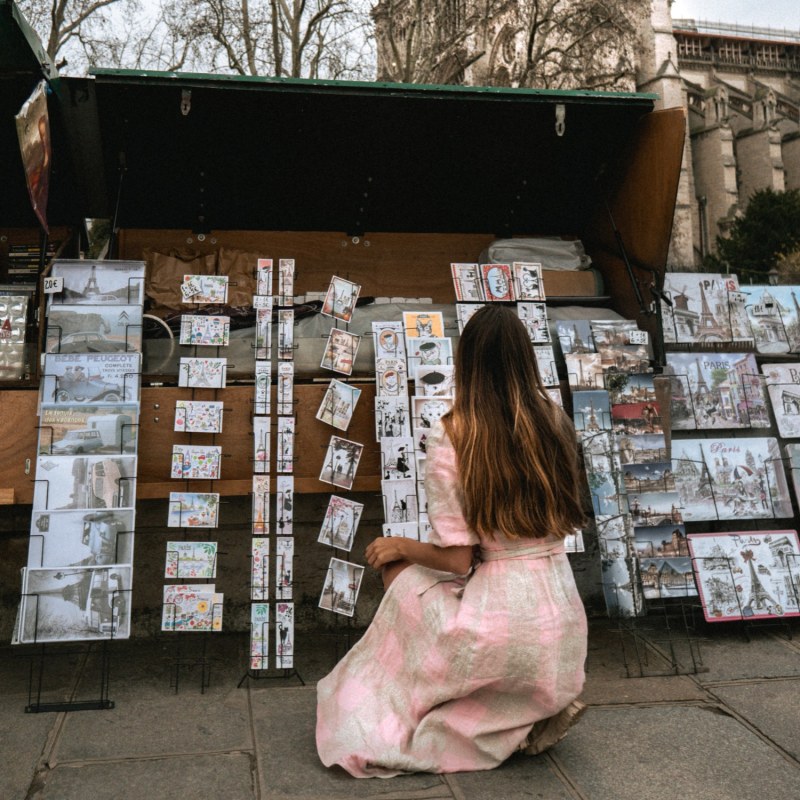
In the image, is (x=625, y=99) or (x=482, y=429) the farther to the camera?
(x=625, y=99)

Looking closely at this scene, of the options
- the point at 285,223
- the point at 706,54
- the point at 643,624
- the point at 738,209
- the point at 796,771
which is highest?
the point at 706,54

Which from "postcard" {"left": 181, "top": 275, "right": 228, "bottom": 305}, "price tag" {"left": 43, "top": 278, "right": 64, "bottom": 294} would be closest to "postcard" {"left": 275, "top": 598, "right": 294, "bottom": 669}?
"postcard" {"left": 181, "top": 275, "right": 228, "bottom": 305}

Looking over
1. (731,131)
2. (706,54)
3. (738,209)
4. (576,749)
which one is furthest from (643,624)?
(706,54)

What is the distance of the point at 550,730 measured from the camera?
2.85 metres

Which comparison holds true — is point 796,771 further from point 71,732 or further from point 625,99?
point 625,99

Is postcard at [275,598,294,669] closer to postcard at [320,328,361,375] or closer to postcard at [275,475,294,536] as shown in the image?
postcard at [275,475,294,536]

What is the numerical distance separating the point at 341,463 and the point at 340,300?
841mm

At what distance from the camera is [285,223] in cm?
540

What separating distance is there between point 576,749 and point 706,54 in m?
60.8

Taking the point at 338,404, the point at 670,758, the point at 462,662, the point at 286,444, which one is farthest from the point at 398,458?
the point at 670,758

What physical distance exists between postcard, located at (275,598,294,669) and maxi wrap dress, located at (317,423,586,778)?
0.87 m

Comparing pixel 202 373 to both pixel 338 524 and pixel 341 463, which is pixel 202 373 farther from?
pixel 338 524

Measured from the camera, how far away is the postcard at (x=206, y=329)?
12.8 feet

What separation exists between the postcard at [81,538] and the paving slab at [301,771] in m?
0.91
